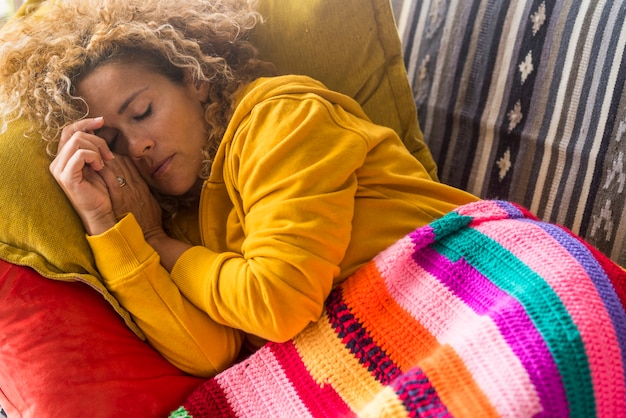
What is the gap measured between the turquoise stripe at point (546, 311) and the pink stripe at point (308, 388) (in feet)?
0.98

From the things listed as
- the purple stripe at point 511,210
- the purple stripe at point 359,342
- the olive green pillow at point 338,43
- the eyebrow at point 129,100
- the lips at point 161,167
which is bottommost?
the purple stripe at point 359,342

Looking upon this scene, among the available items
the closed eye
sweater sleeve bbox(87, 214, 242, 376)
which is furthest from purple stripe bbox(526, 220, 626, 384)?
the closed eye

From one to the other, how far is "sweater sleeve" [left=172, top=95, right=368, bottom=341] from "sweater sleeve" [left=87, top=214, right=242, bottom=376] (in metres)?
0.04

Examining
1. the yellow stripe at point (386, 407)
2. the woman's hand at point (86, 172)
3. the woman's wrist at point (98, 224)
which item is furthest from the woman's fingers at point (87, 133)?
the yellow stripe at point (386, 407)

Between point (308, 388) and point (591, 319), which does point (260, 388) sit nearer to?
point (308, 388)

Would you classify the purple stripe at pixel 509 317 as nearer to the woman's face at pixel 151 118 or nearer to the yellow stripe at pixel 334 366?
the yellow stripe at pixel 334 366

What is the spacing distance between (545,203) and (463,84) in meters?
0.32

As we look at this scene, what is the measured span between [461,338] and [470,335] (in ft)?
0.05

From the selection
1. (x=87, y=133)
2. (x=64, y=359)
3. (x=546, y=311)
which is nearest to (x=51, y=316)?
(x=64, y=359)

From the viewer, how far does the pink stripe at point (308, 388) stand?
944 mm

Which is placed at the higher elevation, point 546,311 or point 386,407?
point 546,311

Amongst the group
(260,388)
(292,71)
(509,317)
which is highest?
(292,71)

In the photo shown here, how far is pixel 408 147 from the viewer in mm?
1322

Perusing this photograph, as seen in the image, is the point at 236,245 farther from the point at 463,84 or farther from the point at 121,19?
the point at 463,84
